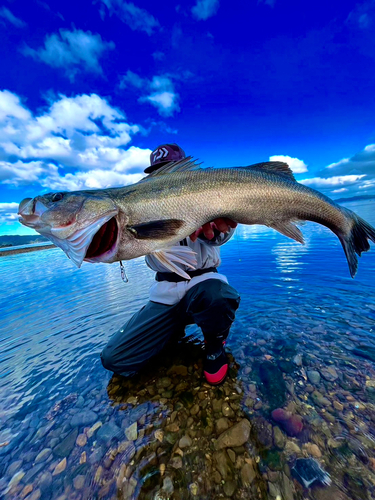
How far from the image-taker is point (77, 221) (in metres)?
2.90

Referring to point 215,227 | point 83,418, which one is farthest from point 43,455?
point 215,227

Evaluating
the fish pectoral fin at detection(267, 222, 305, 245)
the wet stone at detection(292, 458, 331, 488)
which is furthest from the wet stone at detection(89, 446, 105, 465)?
the fish pectoral fin at detection(267, 222, 305, 245)

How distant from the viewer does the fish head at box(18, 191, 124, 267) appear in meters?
2.86

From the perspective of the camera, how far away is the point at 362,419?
93.5 inches

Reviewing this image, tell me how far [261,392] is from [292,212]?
236 centimetres

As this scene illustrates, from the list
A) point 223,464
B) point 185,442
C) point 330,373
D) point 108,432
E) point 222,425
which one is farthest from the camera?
point 330,373

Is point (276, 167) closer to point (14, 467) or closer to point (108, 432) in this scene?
point (108, 432)

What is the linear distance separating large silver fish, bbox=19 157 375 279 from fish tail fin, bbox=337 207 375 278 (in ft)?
0.04

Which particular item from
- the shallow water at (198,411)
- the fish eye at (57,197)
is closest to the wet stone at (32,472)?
the shallow water at (198,411)

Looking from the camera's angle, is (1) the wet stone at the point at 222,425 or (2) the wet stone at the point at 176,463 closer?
(2) the wet stone at the point at 176,463

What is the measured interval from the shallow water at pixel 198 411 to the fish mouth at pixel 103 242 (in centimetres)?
197

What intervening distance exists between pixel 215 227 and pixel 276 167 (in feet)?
4.06

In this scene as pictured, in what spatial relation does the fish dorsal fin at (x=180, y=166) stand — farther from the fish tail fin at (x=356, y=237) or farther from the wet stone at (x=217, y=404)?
the wet stone at (x=217, y=404)

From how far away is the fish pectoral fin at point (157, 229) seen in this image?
9.81ft
